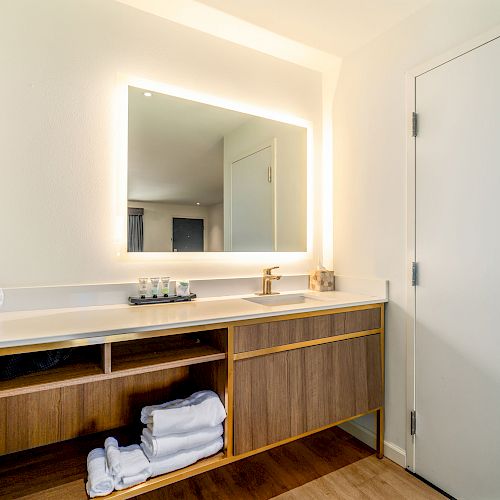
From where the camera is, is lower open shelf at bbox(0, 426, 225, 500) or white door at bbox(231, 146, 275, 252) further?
white door at bbox(231, 146, 275, 252)

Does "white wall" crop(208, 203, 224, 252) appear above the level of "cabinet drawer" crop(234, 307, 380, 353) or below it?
above

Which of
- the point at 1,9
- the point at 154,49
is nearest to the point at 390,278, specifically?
the point at 154,49

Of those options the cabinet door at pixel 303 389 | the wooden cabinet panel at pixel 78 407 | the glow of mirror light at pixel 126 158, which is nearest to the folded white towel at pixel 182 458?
the cabinet door at pixel 303 389

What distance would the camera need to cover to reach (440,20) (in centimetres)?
166

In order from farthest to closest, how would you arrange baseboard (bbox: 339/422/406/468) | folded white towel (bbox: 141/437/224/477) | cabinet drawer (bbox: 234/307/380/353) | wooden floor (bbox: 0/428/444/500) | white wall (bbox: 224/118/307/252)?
1. white wall (bbox: 224/118/307/252)
2. baseboard (bbox: 339/422/406/468)
3. wooden floor (bbox: 0/428/444/500)
4. cabinet drawer (bbox: 234/307/380/353)
5. folded white towel (bbox: 141/437/224/477)

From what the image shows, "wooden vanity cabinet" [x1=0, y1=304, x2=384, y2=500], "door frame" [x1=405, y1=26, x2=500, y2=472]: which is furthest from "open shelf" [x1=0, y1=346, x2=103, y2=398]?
"door frame" [x1=405, y1=26, x2=500, y2=472]

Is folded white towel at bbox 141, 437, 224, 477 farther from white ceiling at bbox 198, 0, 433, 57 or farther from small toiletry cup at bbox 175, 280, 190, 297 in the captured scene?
white ceiling at bbox 198, 0, 433, 57

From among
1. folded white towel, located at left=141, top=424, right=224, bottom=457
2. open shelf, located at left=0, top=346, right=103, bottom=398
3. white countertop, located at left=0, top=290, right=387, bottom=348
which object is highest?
white countertop, located at left=0, top=290, right=387, bottom=348

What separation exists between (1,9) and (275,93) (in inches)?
55.8

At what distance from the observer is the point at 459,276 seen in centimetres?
157

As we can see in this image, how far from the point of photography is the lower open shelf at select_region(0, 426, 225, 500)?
123 centimetres

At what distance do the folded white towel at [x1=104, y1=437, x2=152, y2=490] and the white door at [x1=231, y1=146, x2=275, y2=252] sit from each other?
112 centimetres

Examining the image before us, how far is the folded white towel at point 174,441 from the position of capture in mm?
1288

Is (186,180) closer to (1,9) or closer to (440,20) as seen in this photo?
(1,9)
